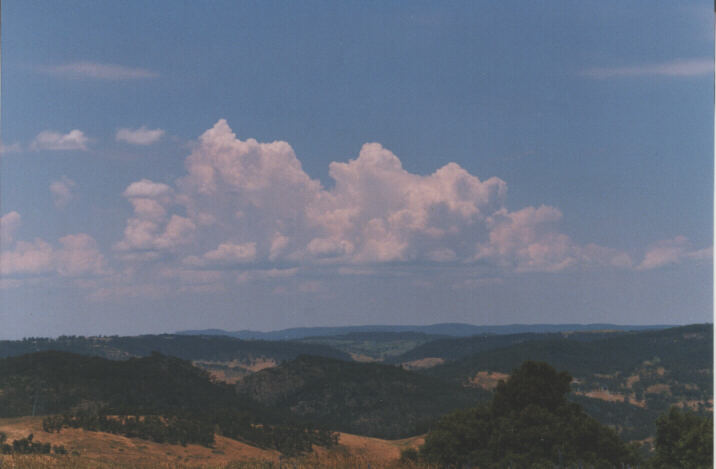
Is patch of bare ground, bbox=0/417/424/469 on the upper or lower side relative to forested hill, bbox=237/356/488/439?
upper

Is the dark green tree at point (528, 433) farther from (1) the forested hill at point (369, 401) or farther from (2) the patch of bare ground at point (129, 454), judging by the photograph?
(1) the forested hill at point (369, 401)

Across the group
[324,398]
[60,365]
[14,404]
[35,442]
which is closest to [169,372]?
[60,365]

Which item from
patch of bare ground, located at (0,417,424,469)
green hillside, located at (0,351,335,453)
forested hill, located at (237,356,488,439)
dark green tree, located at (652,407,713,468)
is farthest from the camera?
forested hill, located at (237,356,488,439)

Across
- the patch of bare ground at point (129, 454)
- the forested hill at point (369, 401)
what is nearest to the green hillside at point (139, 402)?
the patch of bare ground at point (129, 454)

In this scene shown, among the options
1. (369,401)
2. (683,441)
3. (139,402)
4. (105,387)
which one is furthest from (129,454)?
(369,401)

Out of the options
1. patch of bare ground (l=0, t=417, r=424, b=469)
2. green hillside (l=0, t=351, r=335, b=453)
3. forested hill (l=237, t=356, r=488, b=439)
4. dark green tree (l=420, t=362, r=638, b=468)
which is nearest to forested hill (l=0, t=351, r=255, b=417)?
green hillside (l=0, t=351, r=335, b=453)

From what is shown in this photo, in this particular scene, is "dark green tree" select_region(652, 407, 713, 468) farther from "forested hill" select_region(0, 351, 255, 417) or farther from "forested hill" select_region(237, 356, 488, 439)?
"forested hill" select_region(237, 356, 488, 439)

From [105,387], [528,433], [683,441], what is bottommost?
[105,387]

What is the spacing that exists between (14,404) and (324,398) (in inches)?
4530

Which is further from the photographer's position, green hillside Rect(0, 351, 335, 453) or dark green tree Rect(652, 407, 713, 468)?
green hillside Rect(0, 351, 335, 453)

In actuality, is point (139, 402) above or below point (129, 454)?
below

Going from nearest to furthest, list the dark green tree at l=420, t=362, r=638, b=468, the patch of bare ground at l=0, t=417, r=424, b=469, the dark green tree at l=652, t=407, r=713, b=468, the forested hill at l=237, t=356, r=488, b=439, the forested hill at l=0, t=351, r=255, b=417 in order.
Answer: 1. the patch of bare ground at l=0, t=417, r=424, b=469
2. the dark green tree at l=652, t=407, r=713, b=468
3. the dark green tree at l=420, t=362, r=638, b=468
4. the forested hill at l=0, t=351, r=255, b=417
5. the forested hill at l=237, t=356, r=488, b=439

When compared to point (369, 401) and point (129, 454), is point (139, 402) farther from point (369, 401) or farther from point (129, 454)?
point (369, 401)

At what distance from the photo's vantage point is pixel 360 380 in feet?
653
